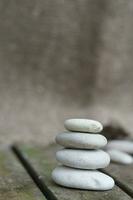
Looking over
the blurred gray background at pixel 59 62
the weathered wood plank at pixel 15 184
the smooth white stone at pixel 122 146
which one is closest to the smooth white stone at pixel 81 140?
the weathered wood plank at pixel 15 184

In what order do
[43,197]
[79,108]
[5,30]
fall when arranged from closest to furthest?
[43,197] → [5,30] → [79,108]

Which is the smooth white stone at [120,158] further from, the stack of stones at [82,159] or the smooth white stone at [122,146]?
the stack of stones at [82,159]

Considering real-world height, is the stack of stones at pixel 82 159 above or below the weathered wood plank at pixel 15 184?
above

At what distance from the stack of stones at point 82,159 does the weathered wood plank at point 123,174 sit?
0.24 feet

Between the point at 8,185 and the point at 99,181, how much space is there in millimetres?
208

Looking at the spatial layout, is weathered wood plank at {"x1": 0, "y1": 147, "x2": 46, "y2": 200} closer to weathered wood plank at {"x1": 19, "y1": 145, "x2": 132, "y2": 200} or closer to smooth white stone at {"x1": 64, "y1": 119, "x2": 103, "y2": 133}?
weathered wood plank at {"x1": 19, "y1": 145, "x2": 132, "y2": 200}

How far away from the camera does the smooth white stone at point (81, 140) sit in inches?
41.4

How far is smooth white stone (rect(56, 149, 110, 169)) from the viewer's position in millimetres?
1049

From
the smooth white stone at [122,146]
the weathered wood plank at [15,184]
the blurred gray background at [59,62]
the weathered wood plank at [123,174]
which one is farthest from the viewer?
the blurred gray background at [59,62]

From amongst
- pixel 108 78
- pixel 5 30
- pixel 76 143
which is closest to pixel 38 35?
pixel 5 30

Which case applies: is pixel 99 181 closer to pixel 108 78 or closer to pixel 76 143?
pixel 76 143

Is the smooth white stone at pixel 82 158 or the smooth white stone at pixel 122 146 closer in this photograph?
the smooth white stone at pixel 82 158

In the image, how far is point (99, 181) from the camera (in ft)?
3.41

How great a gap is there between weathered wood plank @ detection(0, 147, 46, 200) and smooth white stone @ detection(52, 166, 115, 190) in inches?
2.4
